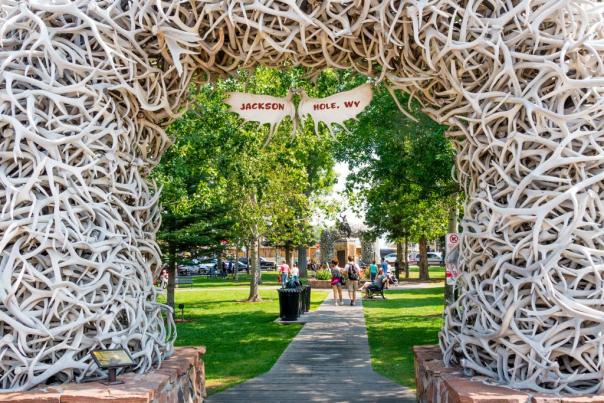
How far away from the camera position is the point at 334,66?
17.9 ft

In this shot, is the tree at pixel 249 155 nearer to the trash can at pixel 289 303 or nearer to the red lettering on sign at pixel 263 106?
the red lettering on sign at pixel 263 106

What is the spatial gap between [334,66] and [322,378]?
4703 millimetres

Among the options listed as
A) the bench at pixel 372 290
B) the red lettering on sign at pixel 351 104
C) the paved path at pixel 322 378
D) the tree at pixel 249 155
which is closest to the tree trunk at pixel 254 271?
the tree at pixel 249 155

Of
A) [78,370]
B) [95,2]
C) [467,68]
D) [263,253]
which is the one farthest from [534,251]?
[263,253]

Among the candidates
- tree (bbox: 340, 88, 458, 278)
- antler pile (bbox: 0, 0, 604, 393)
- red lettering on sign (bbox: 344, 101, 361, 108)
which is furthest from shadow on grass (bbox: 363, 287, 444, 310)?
antler pile (bbox: 0, 0, 604, 393)

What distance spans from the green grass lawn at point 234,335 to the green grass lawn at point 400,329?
1.75 metres

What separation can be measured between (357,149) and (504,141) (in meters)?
9.42

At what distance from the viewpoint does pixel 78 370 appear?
4742mm

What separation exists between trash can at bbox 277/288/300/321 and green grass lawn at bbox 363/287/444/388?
1.82 m

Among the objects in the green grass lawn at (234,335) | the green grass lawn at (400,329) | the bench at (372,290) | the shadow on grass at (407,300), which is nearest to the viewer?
the green grass lawn at (234,335)

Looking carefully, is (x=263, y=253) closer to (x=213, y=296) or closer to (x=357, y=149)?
(x=213, y=296)

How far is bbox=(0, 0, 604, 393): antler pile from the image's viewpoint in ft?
14.6

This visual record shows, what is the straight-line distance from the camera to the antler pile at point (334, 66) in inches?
175

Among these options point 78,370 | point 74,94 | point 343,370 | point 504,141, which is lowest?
point 343,370
